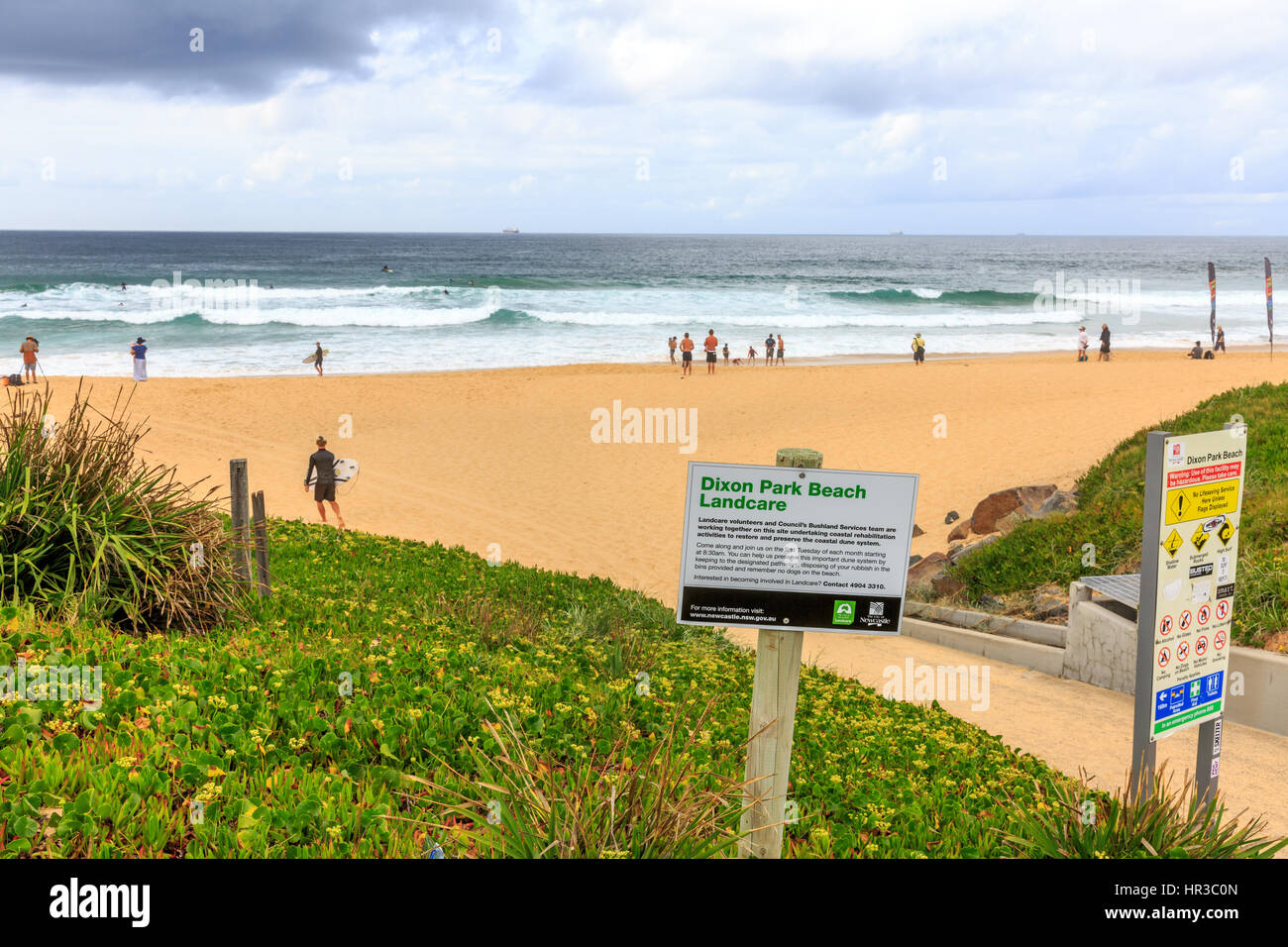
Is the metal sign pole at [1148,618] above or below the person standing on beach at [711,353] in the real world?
below

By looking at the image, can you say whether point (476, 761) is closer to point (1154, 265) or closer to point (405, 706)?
point (405, 706)

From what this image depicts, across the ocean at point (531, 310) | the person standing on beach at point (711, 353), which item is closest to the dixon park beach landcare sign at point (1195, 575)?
the person standing on beach at point (711, 353)

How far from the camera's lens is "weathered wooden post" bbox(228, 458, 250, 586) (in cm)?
763

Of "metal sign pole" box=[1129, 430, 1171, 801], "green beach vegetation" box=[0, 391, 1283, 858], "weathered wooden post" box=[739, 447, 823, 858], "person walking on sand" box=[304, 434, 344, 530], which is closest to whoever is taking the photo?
"weathered wooden post" box=[739, 447, 823, 858]

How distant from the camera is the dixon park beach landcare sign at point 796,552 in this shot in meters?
3.65

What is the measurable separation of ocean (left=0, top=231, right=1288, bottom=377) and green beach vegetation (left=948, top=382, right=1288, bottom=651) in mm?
29410

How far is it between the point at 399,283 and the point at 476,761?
246 ft

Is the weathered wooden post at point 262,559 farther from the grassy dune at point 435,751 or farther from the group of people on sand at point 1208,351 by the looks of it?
the group of people on sand at point 1208,351

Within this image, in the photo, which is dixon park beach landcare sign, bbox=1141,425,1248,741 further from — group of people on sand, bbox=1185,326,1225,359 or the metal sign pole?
group of people on sand, bbox=1185,326,1225,359

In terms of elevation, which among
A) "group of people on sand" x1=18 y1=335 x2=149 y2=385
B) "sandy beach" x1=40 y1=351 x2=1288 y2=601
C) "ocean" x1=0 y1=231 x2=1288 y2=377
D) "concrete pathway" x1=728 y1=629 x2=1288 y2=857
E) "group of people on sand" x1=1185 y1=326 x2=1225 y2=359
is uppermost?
"ocean" x1=0 y1=231 x2=1288 y2=377

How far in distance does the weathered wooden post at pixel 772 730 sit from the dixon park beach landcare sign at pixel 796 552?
0.39 feet

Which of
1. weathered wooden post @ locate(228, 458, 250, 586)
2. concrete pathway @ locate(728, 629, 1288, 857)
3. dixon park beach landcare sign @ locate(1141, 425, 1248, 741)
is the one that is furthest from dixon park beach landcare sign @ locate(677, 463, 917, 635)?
weathered wooden post @ locate(228, 458, 250, 586)

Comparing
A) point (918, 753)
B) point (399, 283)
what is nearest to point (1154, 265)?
point (399, 283)

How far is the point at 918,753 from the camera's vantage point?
19.6ft
